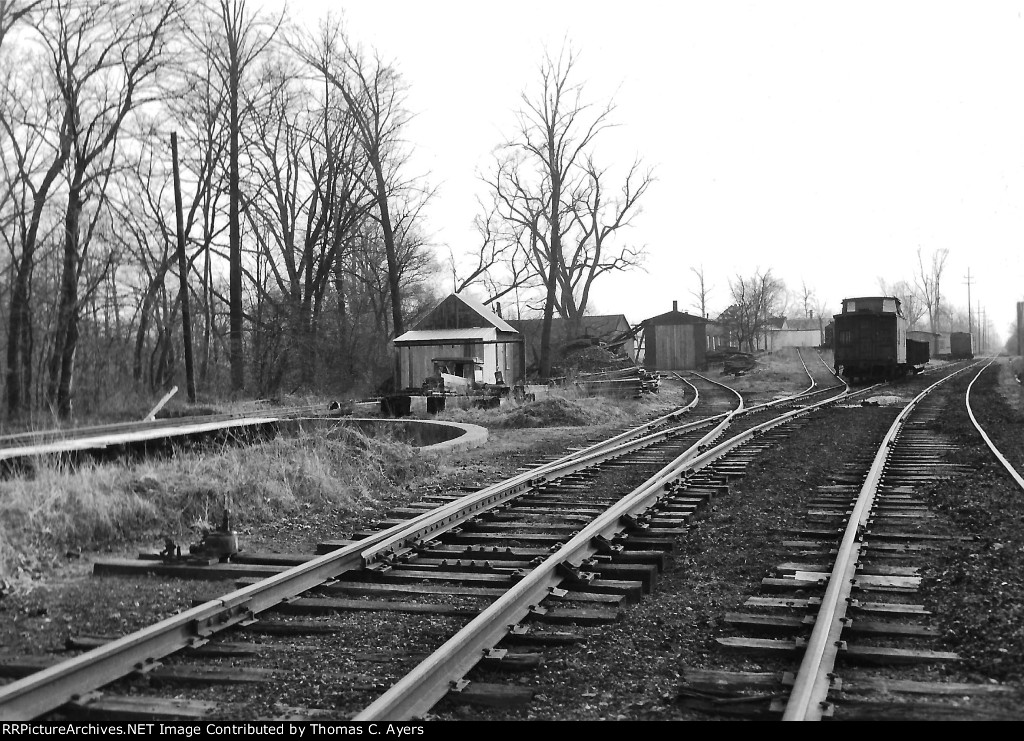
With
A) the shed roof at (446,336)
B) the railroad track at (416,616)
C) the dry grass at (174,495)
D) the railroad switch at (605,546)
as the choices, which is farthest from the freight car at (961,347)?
the railroad switch at (605,546)

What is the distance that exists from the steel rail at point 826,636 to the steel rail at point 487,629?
1.50 metres

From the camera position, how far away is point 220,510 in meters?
8.55

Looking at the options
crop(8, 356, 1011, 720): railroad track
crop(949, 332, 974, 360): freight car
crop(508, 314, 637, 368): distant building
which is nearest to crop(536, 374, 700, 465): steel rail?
crop(8, 356, 1011, 720): railroad track

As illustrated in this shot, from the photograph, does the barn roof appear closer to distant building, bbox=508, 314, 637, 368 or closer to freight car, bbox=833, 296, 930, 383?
distant building, bbox=508, 314, 637, 368

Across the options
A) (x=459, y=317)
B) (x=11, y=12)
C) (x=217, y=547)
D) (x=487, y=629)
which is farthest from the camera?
(x=459, y=317)

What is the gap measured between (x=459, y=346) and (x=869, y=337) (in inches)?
682

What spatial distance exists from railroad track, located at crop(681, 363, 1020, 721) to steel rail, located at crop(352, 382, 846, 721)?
3.53ft

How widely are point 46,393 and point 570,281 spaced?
30697 millimetres

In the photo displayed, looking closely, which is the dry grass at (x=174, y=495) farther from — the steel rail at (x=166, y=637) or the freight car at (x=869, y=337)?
the freight car at (x=869, y=337)

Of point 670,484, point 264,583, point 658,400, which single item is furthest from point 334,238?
point 264,583

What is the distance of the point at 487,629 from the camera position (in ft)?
16.0

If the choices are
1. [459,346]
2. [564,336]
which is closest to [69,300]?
[459,346]

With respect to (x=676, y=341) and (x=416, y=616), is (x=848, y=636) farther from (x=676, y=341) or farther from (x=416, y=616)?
(x=676, y=341)
